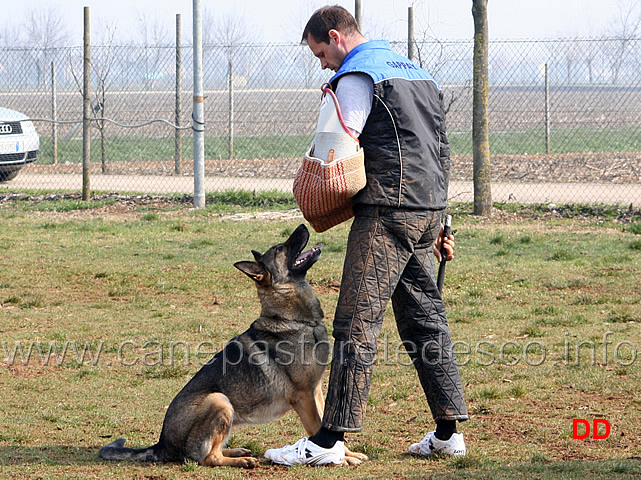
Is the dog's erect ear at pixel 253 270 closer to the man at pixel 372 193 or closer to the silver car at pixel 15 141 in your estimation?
the man at pixel 372 193

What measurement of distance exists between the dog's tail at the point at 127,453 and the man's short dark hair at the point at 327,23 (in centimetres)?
220

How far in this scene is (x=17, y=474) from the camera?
3922 mm

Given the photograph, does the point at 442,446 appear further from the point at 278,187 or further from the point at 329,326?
the point at 278,187

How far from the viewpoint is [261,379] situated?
169 inches

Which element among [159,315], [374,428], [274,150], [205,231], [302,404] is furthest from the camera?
[274,150]

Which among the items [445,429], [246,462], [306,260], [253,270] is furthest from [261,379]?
[445,429]

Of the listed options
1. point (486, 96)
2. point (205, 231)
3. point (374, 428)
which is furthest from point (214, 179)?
point (374, 428)

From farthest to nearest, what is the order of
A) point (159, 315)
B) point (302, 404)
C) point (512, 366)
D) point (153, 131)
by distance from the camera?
point (153, 131), point (159, 315), point (512, 366), point (302, 404)

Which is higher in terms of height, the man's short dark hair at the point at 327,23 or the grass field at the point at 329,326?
the man's short dark hair at the point at 327,23

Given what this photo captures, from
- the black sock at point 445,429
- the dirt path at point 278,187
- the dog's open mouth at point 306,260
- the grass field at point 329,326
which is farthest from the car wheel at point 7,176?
the black sock at point 445,429

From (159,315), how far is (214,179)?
9112 millimetres

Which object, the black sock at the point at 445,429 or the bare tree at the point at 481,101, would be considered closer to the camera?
the black sock at the point at 445,429

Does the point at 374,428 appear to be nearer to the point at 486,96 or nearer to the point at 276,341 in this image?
the point at 276,341

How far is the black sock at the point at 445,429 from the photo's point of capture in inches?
164
